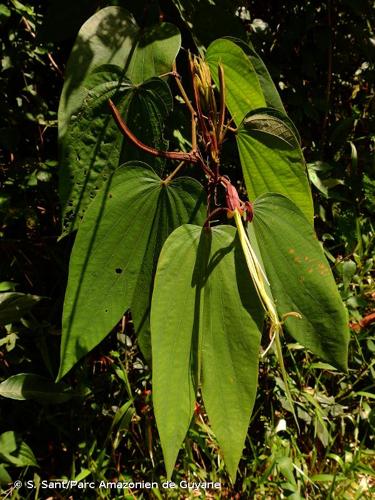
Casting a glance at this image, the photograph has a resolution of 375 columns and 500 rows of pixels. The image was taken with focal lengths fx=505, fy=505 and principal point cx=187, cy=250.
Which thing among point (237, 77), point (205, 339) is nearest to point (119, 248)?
point (205, 339)

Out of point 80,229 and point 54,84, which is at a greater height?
point 54,84

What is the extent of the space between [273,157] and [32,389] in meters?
0.77

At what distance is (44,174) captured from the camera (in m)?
1.21

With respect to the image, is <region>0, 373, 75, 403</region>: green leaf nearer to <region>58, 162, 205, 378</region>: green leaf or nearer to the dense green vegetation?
the dense green vegetation

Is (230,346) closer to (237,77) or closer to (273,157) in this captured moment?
(273,157)

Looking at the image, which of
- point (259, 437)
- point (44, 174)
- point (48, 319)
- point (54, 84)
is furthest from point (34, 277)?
point (259, 437)

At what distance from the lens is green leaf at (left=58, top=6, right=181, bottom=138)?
2.26 ft

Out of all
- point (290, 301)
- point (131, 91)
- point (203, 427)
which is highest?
point (131, 91)

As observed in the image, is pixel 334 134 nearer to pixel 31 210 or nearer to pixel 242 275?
pixel 31 210

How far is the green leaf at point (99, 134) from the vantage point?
0.68 meters

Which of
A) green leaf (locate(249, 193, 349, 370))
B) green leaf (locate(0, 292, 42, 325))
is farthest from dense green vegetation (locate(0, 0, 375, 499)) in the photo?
green leaf (locate(249, 193, 349, 370))

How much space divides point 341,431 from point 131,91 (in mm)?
1145

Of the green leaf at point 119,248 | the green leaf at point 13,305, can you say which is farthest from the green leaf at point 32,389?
the green leaf at point 119,248

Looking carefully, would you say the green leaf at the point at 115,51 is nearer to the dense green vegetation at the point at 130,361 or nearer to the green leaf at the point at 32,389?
the dense green vegetation at the point at 130,361
